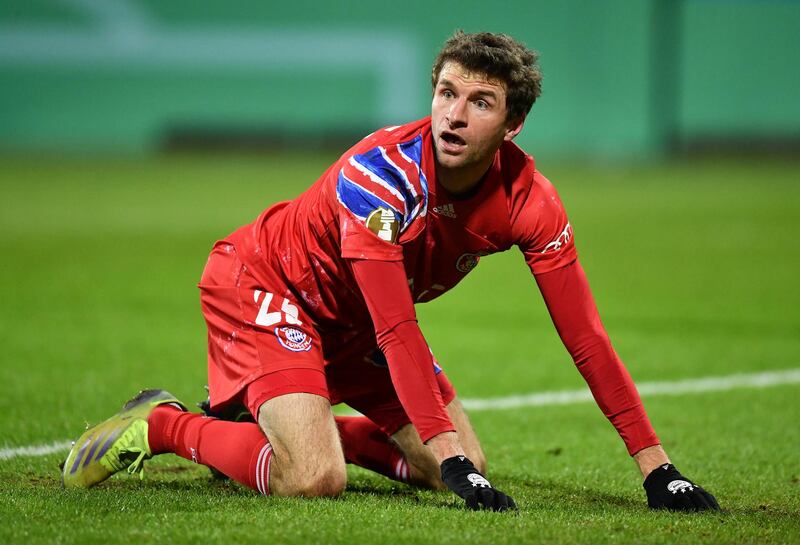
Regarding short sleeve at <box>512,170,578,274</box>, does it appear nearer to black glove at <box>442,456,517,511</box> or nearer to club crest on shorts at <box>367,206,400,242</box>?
club crest on shorts at <box>367,206,400,242</box>

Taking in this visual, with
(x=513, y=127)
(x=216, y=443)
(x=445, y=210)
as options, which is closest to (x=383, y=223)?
(x=445, y=210)

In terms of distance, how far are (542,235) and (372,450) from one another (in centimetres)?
128

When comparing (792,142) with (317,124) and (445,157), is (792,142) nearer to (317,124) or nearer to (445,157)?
(317,124)

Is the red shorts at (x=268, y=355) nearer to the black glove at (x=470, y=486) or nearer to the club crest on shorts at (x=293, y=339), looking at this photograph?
the club crest on shorts at (x=293, y=339)

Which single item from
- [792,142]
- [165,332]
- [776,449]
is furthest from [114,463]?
[792,142]

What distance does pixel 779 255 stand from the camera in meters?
14.7

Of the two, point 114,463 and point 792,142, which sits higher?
point 114,463

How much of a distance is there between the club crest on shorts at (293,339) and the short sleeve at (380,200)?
1.93 feet

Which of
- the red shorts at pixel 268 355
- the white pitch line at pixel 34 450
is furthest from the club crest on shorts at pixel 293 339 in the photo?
the white pitch line at pixel 34 450

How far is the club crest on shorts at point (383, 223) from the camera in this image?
14.2 ft

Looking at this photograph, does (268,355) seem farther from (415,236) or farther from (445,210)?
(445,210)

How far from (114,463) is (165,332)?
4.48 meters

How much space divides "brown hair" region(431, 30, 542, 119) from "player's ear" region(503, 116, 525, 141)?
0.05 ft

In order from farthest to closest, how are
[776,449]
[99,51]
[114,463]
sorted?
[99,51], [776,449], [114,463]
